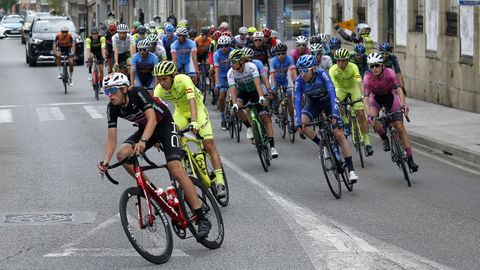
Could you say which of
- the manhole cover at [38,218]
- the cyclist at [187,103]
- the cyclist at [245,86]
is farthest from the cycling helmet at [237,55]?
the manhole cover at [38,218]

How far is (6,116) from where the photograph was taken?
26.4 m

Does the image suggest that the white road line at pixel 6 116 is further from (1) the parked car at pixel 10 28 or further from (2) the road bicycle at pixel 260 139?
(1) the parked car at pixel 10 28

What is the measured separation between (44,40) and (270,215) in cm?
3596

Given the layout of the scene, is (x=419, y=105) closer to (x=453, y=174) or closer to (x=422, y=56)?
(x=422, y=56)

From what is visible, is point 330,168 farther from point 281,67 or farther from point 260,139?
point 281,67

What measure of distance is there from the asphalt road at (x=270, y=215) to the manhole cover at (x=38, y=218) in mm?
11

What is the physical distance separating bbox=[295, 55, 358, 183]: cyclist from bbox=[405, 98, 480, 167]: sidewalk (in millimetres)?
Result: 3222

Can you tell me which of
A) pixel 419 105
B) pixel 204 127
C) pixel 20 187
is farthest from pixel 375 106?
pixel 419 105

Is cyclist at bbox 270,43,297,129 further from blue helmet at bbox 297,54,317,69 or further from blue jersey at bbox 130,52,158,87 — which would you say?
A: blue helmet at bbox 297,54,317,69

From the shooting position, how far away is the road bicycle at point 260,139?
53.1 ft

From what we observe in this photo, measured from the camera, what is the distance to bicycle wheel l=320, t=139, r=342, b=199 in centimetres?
1368

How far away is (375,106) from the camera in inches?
631

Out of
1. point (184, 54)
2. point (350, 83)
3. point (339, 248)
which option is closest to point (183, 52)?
point (184, 54)

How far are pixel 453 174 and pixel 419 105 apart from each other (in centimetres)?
1093
